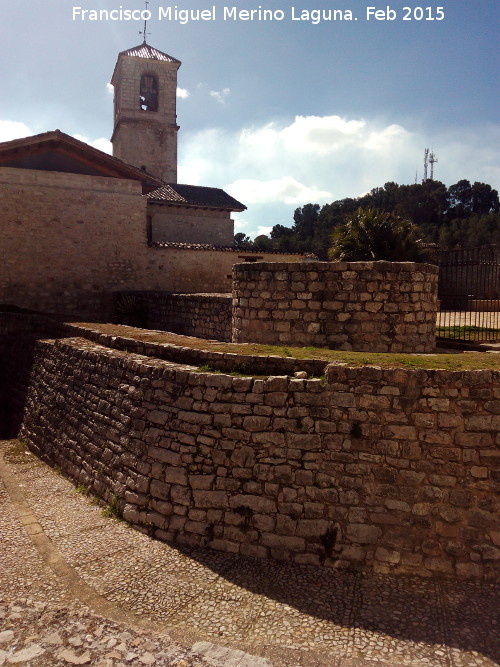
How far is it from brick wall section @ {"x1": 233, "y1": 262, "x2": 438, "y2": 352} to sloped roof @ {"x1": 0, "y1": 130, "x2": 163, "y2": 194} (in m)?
12.5

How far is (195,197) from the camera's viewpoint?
26.1 meters

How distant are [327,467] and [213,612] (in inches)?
77.3

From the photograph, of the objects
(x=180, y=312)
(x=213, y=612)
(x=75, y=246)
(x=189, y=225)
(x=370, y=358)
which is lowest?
(x=213, y=612)

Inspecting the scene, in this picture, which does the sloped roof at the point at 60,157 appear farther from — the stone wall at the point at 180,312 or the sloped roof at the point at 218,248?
the stone wall at the point at 180,312

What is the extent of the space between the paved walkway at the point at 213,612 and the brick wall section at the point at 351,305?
4.10m

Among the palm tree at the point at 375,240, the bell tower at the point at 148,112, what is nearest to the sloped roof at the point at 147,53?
the bell tower at the point at 148,112

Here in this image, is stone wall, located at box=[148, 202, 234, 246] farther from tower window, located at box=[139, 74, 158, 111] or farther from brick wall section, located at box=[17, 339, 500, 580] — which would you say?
brick wall section, located at box=[17, 339, 500, 580]

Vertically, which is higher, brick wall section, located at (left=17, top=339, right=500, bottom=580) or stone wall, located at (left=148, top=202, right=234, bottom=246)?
stone wall, located at (left=148, top=202, right=234, bottom=246)

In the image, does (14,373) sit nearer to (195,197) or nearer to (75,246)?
(75,246)

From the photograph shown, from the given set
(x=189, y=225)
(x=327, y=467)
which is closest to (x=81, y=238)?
(x=189, y=225)

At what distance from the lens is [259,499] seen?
6059 mm

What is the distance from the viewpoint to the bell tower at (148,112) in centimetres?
3009

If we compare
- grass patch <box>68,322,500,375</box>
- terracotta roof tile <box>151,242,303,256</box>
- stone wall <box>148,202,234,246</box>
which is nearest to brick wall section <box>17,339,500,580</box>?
grass patch <box>68,322,500,375</box>

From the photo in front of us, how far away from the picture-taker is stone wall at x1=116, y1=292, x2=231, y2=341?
43.8 feet
